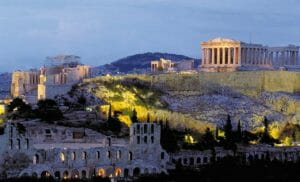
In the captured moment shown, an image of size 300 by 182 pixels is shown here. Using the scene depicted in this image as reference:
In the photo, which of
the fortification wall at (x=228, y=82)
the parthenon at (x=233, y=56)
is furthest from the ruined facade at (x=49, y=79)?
the parthenon at (x=233, y=56)

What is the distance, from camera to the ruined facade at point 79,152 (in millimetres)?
47781

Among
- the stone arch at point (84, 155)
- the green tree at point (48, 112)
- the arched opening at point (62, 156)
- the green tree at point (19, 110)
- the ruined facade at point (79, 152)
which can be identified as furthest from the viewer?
the green tree at point (19, 110)

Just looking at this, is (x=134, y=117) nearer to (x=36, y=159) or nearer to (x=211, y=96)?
(x=36, y=159)

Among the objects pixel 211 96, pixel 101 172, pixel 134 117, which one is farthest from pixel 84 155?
pixel 211 96

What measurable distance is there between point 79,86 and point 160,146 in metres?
19.4

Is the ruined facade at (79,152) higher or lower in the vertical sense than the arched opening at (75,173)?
higher

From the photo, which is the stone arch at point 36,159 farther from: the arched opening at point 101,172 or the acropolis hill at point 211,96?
the acropolis hill at point 211,96

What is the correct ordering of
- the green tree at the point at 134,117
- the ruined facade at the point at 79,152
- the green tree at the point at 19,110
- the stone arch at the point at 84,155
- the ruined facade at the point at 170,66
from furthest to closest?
the ruined facade at the point at 170,66 → the green tree at the point at 134,117 → the green tree at the point at 19,110 → the stone arch at the point at 84,155 → the ruined facade at the point at 79,152

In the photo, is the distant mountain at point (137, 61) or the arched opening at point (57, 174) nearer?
the arched opening at point (57, 174)

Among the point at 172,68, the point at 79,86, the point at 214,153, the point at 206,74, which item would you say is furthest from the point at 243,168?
the point at 172,68

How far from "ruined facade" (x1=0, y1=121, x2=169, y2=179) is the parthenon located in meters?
34.7

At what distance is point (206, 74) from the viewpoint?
79.4 meters

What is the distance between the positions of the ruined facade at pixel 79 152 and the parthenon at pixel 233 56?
114 feet

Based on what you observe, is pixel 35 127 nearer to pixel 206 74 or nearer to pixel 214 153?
pixel 214 153
